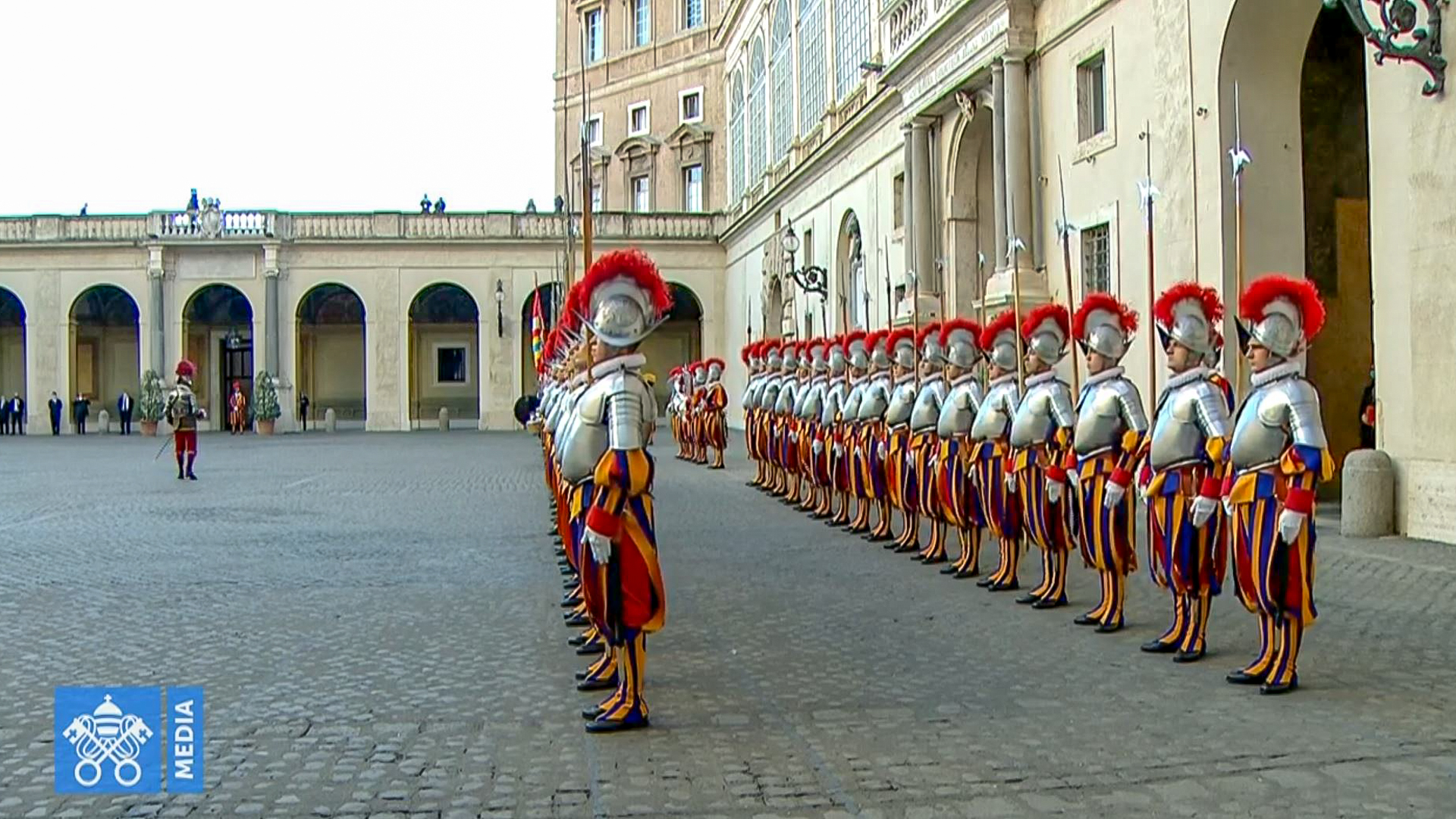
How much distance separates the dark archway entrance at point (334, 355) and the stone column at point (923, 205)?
28.7m

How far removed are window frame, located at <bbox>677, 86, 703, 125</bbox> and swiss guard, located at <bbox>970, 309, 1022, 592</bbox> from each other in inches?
1607

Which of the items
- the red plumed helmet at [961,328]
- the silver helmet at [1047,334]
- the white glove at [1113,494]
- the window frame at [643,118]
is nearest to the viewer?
the white glove at [1113,494]

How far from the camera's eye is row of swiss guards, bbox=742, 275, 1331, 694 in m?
6.86

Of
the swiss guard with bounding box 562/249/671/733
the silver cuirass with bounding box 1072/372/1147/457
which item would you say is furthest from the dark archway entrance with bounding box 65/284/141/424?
the swiss guard with bounding box 562/249/671/733

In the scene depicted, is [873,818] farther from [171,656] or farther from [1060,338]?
[1060,338]

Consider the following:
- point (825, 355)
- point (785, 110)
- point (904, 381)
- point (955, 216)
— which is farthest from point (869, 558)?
point (785, 110)

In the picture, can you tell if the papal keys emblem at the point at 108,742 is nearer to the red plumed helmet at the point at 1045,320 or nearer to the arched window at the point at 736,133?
the red plumed helmet at the point at 1045,320

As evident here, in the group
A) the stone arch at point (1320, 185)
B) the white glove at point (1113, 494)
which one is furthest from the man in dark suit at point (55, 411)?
the white glove at point (1113, 494)

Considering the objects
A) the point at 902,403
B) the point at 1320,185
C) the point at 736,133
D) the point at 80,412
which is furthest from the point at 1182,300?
the point at 80,412

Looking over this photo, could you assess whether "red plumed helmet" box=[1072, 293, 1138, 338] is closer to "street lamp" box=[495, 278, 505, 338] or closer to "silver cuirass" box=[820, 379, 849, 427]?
"silver cuirass" box=[820, 379, 849, 427]

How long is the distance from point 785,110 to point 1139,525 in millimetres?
26330

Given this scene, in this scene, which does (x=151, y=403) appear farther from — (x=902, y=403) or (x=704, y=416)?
(x=902, y=403)

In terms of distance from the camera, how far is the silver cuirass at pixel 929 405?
1191cm

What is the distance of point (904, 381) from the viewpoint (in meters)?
12.8
